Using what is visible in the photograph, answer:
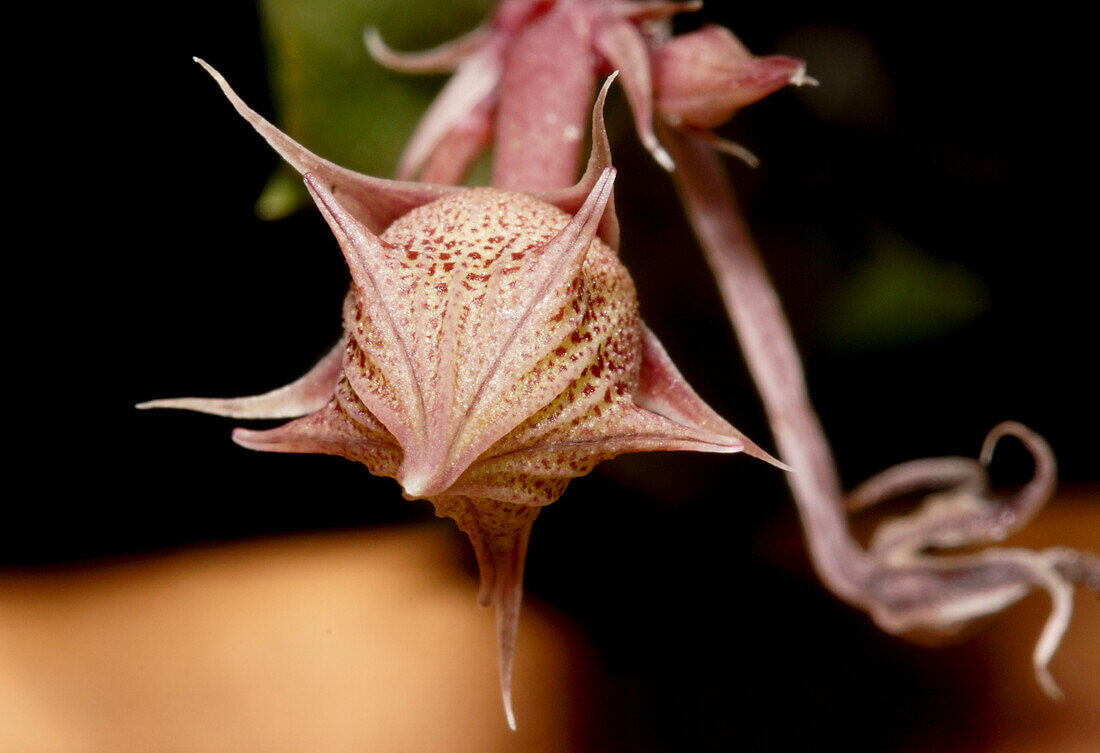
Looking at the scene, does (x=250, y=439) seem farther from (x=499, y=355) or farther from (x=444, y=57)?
(x=444, y=57)

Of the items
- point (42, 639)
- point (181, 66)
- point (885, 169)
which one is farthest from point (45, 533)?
point (885, 169)

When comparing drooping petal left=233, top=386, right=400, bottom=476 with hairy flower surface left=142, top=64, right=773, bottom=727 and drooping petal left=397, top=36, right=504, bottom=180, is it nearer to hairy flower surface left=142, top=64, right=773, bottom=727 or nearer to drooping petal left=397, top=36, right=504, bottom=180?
hairy flower surface left=142, top=64, right=773, bottom=727

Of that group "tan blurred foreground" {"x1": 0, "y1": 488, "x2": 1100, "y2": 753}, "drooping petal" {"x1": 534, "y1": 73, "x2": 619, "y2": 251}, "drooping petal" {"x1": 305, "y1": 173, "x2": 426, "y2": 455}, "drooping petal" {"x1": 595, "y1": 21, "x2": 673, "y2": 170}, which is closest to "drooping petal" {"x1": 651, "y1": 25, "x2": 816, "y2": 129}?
"drooping petal" {"x1": 595, "y1": 21, "x2": 673, "y2": 170}

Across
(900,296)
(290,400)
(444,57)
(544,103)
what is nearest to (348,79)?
(444,57)

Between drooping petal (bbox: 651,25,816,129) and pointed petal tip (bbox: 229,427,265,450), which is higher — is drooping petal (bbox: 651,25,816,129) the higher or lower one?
the higher one

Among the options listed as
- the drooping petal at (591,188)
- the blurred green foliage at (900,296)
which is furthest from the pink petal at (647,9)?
the blurred green foliage at (900,296)

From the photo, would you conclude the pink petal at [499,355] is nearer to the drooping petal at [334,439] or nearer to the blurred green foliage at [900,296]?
the drooping petal at [334,439]
